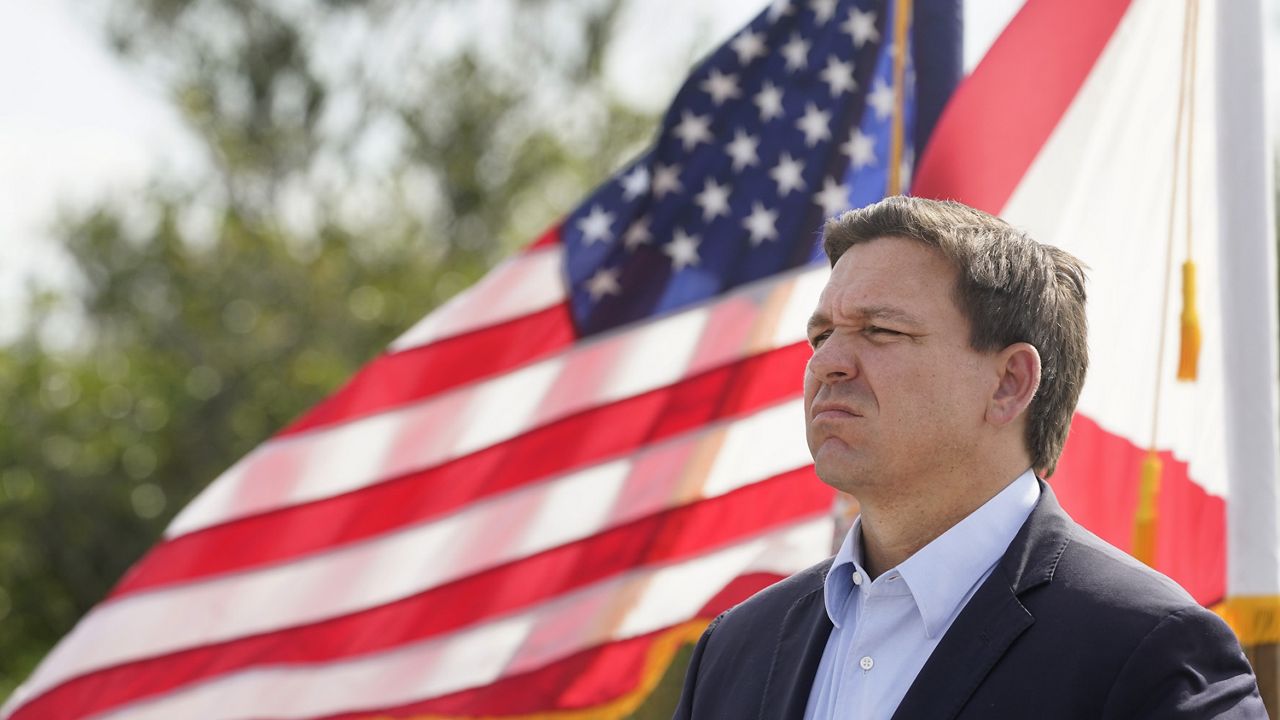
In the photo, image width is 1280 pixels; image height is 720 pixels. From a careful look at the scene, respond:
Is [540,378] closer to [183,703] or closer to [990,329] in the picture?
[183,703]

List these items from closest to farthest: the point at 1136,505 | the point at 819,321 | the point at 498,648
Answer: the point at 819,321
the point at 1136,505
the point at 498,648

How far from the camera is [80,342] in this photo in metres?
18.0

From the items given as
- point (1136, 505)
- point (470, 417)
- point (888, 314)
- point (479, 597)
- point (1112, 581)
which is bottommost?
point (1136, 505)

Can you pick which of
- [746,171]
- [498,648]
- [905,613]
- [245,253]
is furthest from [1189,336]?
[245,253]

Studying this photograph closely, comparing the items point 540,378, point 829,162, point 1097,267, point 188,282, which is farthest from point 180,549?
point 188,282

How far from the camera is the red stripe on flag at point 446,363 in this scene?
15.3ft

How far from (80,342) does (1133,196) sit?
16.5 meters

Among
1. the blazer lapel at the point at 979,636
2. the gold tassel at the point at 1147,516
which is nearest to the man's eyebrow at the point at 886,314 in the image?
the blazer lapel at the point at 979,636

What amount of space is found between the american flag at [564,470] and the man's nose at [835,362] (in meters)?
1.99

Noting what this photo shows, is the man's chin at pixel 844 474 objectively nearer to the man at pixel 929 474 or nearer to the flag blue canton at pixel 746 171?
the man at pixel 929 474

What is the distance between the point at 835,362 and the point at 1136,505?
136cm

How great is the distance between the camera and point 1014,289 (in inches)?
86.4

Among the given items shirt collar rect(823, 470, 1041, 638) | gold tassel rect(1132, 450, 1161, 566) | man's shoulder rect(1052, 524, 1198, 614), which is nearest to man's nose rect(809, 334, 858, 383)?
shirt collar rect(823, 470, 1041, 638)

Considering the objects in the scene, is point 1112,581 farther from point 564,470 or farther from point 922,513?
point 564,470
